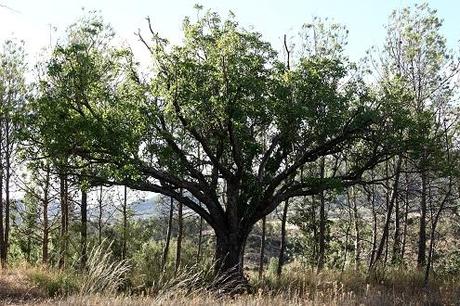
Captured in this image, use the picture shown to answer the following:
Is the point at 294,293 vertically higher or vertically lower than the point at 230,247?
higher

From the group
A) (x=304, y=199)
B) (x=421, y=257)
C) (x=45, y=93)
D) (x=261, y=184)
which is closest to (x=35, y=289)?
(x=45, y=93)

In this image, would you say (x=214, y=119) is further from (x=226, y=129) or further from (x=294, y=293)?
(x=294, y=293)

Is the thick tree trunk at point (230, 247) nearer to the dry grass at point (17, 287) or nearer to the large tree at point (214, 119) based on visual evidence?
the large tree at point (214, 119)

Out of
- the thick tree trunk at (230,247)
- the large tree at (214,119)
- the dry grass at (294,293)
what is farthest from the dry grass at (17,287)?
the thick tree trunk at (230,247)

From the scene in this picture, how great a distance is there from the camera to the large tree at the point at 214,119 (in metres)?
14.6

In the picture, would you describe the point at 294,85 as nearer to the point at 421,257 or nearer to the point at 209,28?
the point at 209,28

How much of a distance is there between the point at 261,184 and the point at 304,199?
1196 cm

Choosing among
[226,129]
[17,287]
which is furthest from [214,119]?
[17,287]

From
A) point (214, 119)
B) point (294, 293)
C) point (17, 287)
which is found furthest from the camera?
point (214, 119)

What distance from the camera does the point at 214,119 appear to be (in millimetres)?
15344

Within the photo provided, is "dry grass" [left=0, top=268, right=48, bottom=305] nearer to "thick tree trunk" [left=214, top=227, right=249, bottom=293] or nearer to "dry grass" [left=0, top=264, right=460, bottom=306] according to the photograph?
"dry grass" [left=0, top=264, right=460, bottom=306]

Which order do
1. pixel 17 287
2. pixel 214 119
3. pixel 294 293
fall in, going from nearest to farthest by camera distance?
pixel 294 293, pixel 17 287, pixel 214 119

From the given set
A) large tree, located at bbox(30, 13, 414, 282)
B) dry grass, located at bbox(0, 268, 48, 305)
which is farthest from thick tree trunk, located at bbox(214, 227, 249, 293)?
dry grass, located at bbox(0, 268, 48, 305)

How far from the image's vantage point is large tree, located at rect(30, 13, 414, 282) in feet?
47.8
